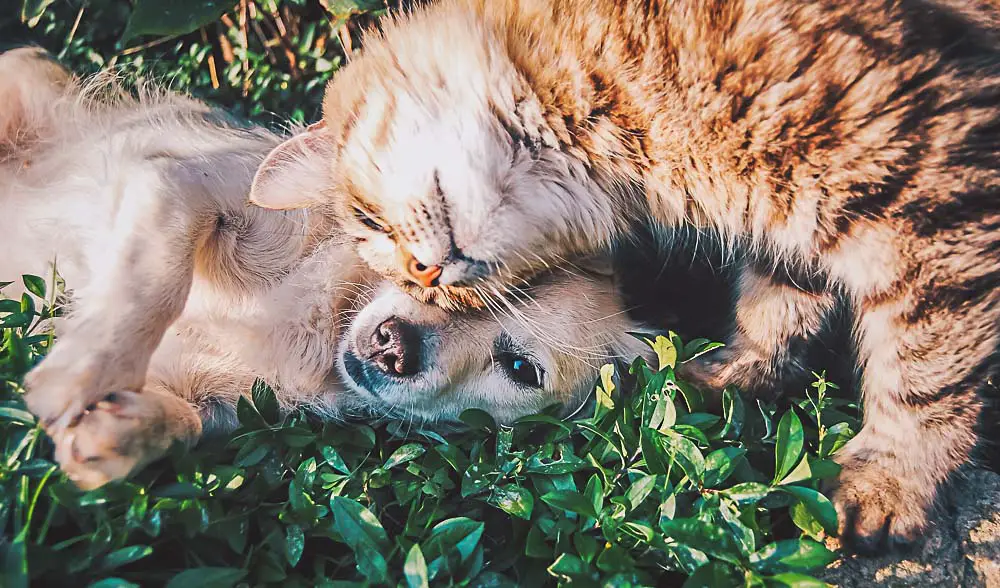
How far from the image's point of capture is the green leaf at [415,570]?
1627 mm

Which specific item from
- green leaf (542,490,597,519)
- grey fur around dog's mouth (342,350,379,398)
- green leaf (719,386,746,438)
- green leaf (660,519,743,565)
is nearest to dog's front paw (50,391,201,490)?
grey fur around dog's mouth (342,350,379,398)

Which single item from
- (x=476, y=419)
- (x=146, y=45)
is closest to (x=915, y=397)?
(x=476, y=419)

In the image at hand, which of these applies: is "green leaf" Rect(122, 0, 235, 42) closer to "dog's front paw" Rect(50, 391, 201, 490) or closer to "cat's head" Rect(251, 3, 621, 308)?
"cat's head" Rect(251, 3, 621, 308)

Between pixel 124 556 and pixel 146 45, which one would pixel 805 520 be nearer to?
pixel 124 556

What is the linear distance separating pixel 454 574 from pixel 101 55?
346 centimetres

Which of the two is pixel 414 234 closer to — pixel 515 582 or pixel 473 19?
pixel 473 19

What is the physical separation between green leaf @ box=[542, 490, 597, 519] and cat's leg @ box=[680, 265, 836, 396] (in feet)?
2.54

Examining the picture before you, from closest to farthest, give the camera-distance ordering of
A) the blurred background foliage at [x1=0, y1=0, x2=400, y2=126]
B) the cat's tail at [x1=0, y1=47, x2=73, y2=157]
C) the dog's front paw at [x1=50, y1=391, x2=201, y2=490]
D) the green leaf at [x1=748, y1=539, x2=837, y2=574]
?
the green leaf at [x1=748, y1=539, x2=837, y2=574]
the dog's front paw at [x1=50, y1=391, x2=201, y2=490]
the cat's tail at [x1=0, y1=47, x2=73, y2=157]
the blurred background foliage at [x1=0, y1=0, x2=400, y2=126]

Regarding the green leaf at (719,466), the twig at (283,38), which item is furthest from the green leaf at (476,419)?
the twig at (283,38)

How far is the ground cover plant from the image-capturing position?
1.67 m

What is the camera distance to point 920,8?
190cm

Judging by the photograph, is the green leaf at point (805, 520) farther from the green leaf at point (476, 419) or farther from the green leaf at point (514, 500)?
the green leaf at point (476, 419)

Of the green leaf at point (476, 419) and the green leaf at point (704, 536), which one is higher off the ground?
the green leaf at point (704, 536)

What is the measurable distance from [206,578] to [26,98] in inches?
91.0
